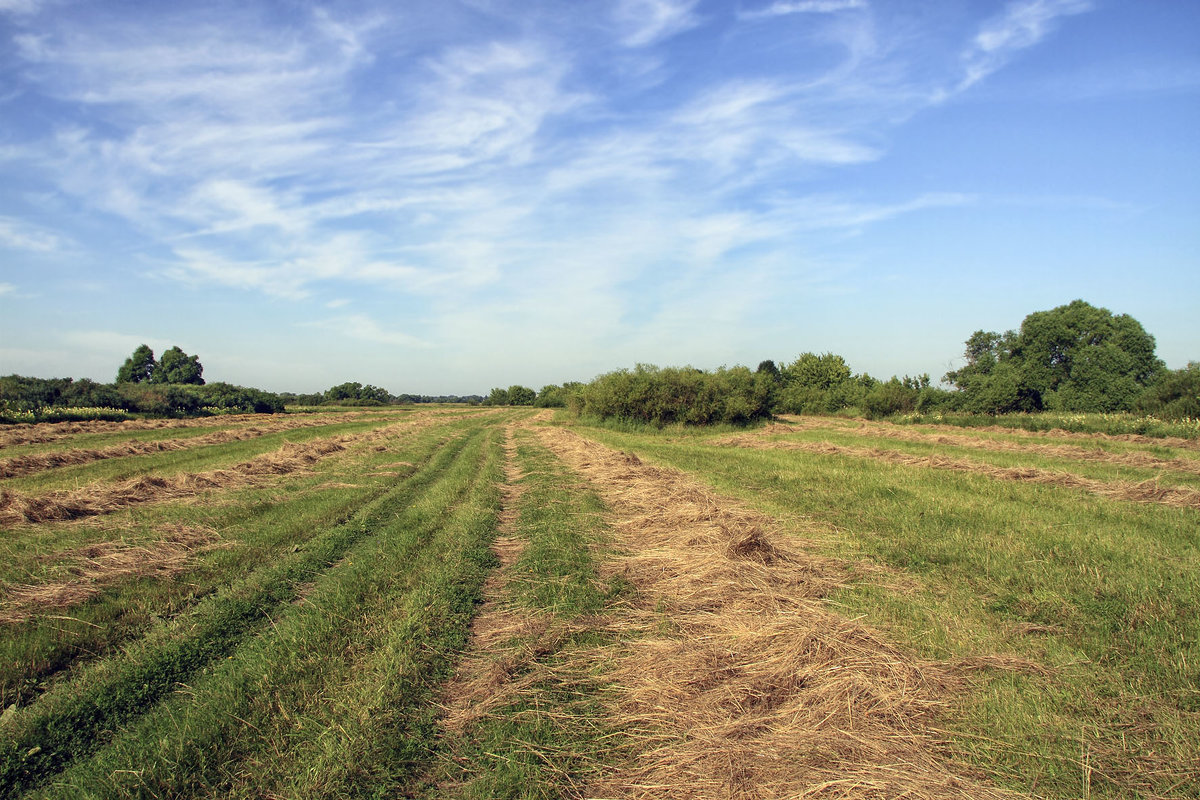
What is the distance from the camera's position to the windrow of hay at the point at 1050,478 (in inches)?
381

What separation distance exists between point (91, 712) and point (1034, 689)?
6448 mm

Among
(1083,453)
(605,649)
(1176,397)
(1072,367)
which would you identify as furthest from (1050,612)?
(1072,367)

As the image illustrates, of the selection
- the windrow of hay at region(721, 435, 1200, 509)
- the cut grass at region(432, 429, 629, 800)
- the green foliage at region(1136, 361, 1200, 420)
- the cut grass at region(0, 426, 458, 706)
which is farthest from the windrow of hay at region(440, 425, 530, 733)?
the green foliage at region(1136, 361, 1200, 420)

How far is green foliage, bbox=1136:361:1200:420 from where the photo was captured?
27469 mm

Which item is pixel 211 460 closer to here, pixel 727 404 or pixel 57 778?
pixel 57 778

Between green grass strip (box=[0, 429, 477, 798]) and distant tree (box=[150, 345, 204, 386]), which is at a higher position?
distant tree (box=[150, 345, 204, 386])

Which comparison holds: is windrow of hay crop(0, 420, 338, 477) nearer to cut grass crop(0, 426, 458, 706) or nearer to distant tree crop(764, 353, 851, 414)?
cut grass crop(0, 426, 458, 706)

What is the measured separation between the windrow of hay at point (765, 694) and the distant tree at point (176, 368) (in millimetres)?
87230

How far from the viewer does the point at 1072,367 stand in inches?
1857

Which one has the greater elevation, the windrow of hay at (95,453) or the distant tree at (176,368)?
the distant tree at (176,368)

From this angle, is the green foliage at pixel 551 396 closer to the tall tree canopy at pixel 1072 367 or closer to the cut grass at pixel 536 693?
the tall tree canopy at pixel 1072 367

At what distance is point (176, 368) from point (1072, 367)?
336ft

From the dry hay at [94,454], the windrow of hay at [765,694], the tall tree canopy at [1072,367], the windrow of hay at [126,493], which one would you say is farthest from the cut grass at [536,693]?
the tall tree canopy at [1072,367]

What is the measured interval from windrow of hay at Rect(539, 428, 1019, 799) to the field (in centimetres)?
2
